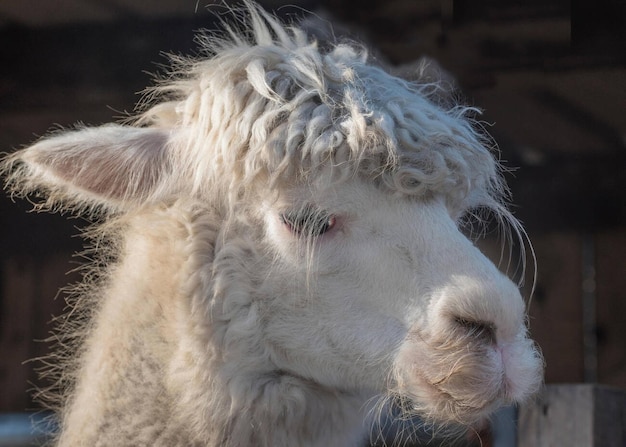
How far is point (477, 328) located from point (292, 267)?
0.49 meters

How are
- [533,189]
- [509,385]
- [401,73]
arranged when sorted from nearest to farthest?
1. [509,385]
2. [401,73]
3. [533,189]

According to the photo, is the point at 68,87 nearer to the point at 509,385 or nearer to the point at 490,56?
the point at 490,56

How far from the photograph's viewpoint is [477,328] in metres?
1.96

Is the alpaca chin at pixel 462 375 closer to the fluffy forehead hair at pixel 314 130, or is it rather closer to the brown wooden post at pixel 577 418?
the fluffy forehead hair at pixel 314 130

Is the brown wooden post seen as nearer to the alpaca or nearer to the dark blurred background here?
the alpaca

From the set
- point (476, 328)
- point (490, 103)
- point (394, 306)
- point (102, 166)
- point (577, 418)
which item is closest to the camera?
point (476, 328)

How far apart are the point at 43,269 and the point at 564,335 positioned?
3.52 m

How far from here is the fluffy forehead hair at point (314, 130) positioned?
6.99 ft

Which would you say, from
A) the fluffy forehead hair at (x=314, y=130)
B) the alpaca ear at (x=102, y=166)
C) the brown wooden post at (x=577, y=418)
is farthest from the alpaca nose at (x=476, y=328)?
the alpaca ear at (x=102, y=166)

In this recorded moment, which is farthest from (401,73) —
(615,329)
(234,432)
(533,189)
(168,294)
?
(615,329)

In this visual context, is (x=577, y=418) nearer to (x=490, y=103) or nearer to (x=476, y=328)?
(x=476, y=328)

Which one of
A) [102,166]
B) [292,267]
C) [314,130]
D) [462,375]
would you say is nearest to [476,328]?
[462,375]

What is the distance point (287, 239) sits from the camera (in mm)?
2174

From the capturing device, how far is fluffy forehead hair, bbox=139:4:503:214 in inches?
83.9
